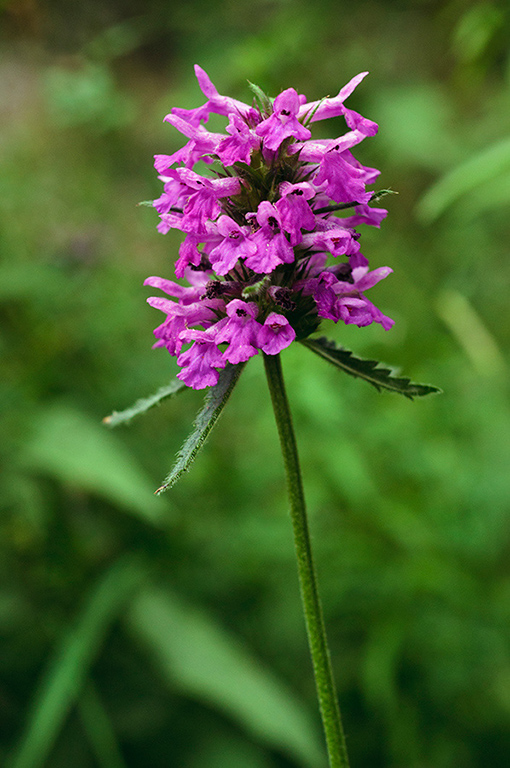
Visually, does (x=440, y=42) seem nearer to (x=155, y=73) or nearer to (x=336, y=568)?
(x=155, y=73)

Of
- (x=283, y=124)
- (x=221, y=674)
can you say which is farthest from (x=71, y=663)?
(x=283, y=124)

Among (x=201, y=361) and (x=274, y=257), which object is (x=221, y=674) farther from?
(x=274, y=257)

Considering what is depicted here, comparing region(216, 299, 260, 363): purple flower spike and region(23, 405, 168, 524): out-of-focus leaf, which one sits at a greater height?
region(23, 405, 168, 524): out-of-focus leaf

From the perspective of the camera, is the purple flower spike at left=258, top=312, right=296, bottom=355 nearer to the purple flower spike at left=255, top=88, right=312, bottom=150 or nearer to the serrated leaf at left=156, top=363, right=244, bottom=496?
the serrated leaf at left=156, top=363, right=244, bottom=496

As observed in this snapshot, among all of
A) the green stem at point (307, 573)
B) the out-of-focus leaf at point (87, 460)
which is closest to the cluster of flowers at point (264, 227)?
the green stem at point (307, 573)

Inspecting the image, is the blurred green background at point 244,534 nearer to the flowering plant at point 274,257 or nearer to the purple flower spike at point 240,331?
the flowering plant at point 274,257

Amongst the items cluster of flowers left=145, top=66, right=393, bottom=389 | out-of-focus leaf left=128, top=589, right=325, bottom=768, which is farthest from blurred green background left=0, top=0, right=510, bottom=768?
cluster of flowers left=145, top=66, right=393, bottom=389

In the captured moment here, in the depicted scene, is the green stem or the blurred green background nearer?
the green stem
